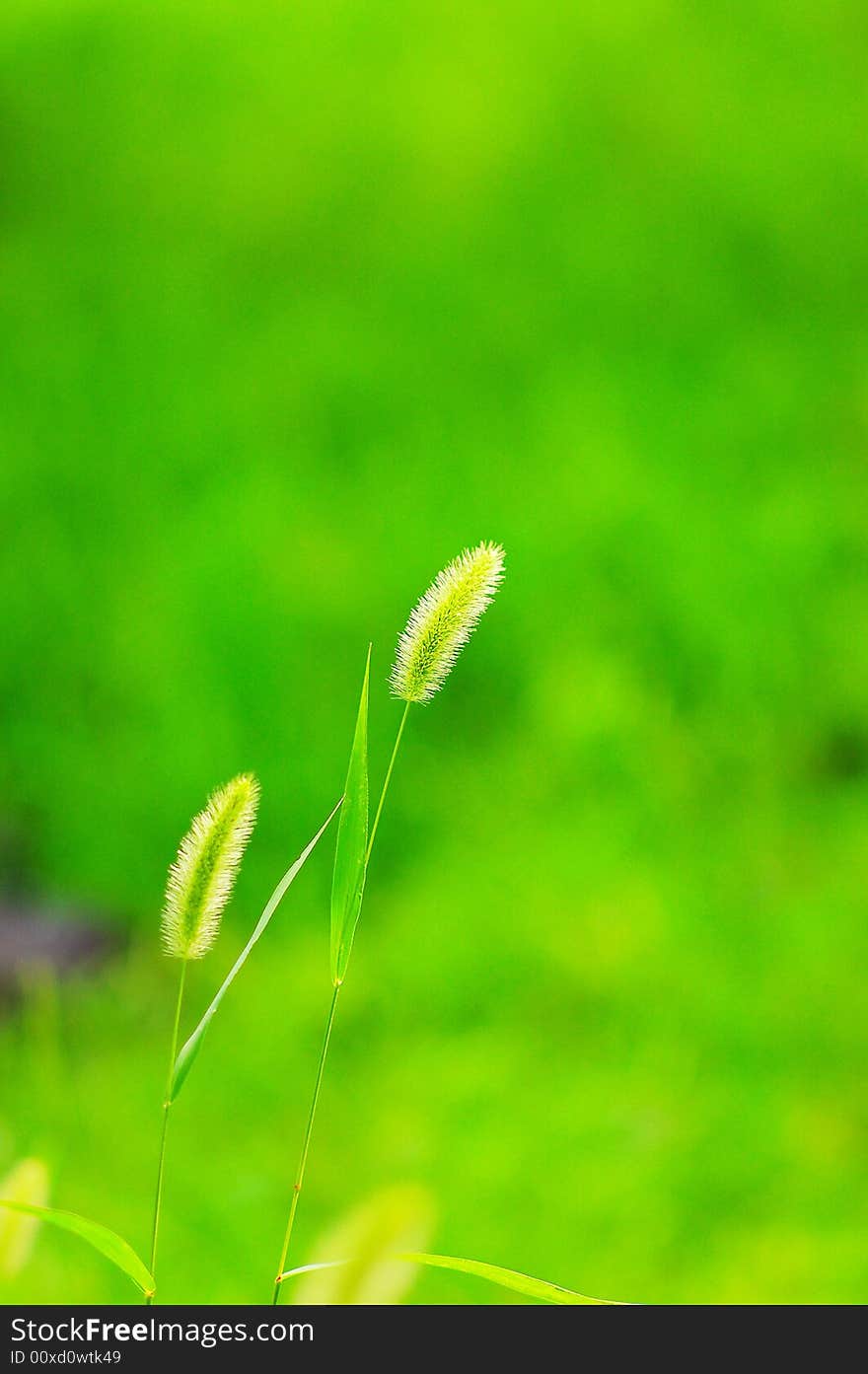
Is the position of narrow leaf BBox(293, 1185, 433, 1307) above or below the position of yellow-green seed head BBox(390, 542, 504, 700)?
below

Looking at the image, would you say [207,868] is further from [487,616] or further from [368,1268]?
[487,616]

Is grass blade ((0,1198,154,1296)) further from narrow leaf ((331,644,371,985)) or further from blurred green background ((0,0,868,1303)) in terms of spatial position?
blurred green background ((0,0,868,1303))

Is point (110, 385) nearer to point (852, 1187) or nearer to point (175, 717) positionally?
point (175, 717)

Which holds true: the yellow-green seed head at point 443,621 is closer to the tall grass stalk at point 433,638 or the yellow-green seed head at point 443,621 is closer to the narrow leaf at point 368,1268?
the tall grass stalk at point 433,638

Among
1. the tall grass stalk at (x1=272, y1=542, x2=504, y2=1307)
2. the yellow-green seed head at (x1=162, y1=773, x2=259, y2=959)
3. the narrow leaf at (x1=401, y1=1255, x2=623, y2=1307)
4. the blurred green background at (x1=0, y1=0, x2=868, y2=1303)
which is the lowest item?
the narrow leaf at (x1=401, y1=1255, x2=623, y2=1307)

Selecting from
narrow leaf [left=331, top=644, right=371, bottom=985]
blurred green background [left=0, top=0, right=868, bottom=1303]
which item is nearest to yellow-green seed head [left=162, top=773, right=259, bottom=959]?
narrow leaf [left=331, top=644, right=371, bottom=985]

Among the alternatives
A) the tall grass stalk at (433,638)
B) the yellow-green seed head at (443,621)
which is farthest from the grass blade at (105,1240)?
the yellow-green seed head at (443,621)

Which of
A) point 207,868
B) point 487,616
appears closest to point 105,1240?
point 207,868
